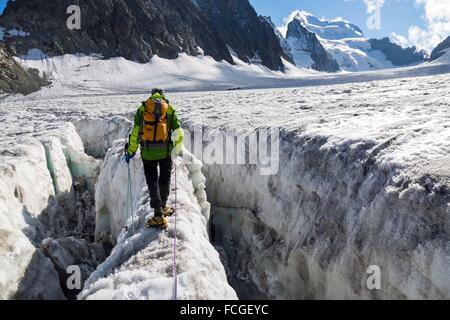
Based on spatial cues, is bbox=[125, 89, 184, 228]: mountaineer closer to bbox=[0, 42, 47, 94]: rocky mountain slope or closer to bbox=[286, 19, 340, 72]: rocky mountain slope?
bbox=[0, 42, 47, 94]: rocky mountain slope

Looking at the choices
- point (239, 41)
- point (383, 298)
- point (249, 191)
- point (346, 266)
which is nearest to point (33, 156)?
point (249, 191)

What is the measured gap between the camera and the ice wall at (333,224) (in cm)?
425

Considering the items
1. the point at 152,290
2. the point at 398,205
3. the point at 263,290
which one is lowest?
the point at 263,290

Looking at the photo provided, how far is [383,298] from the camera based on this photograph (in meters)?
4.57

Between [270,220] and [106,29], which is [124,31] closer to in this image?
[106,29]

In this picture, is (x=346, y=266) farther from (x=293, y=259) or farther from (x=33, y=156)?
(x=33, y=156)

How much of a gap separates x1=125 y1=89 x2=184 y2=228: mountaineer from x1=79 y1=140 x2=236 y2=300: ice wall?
0.32 m

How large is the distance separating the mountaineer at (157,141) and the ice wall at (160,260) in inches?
12.5

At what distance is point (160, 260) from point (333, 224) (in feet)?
7.92

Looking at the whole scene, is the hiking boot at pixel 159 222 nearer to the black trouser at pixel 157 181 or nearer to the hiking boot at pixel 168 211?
the black trouser at pixel 157 181

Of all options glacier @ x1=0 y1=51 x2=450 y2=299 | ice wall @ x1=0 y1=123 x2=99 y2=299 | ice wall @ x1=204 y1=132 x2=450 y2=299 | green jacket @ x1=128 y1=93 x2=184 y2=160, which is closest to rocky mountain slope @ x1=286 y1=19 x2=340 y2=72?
ice wall @ x1=0 y1=123 x2=99 y2=299

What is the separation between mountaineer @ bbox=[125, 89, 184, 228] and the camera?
16.6ft

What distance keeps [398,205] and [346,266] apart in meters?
1.05

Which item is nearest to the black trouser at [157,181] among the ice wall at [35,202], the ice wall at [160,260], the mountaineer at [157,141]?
the mountaineer at [157,141]
